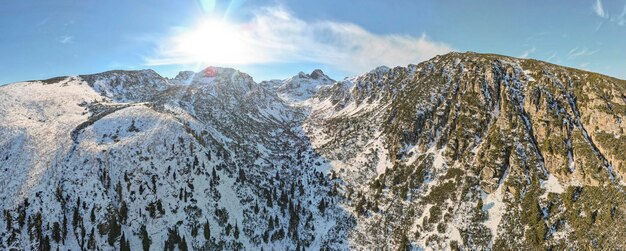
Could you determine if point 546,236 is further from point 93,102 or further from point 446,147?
point 93,102

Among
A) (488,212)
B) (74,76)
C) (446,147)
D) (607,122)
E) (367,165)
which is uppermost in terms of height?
(74,76)

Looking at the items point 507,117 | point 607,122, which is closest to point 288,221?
point 507,117

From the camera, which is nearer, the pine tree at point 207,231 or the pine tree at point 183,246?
the pine tree at point 183,246

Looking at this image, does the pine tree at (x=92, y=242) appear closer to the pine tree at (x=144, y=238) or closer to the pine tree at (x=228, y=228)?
the pine tree at (x=144, y=238)

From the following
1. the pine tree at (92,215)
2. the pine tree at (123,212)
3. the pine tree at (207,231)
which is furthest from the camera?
the pine tree at (207,231)

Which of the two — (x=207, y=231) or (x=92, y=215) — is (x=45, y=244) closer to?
(x=92, y=215)

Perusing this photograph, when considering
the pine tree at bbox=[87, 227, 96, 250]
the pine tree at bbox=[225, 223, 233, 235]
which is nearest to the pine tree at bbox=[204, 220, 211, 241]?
the pine tree at bbox=[225, 223, 233, 235]

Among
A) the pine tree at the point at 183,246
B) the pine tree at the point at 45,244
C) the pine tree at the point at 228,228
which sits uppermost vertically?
the pine tree at the point at 45,244

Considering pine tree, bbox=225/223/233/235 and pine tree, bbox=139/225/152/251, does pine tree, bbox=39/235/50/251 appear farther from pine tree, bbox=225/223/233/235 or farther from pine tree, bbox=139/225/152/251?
pine tree, bbox=225/223/233/235

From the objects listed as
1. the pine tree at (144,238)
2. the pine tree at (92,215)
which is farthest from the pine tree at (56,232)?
the pine tree at (144,238)
